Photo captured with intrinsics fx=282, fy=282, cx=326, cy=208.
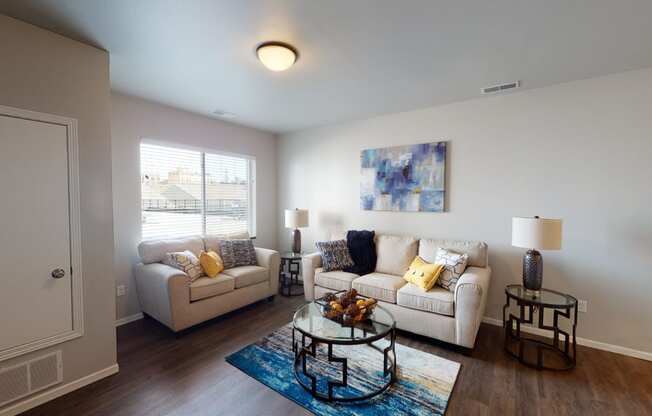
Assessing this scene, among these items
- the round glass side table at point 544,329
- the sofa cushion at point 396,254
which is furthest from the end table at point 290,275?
the round glass side table at point 544,329

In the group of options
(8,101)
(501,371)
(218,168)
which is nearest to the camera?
(8,101)

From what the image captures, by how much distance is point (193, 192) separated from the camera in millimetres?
3955

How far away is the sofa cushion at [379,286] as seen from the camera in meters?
2.99

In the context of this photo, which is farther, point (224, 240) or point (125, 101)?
point (224, 240)

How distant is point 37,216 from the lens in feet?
6.42

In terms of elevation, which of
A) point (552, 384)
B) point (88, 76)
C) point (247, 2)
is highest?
point (247, 2)

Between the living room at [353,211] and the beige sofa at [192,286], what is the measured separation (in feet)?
0.09

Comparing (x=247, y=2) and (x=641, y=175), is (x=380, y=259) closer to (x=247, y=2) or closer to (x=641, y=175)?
(x=641, y=175)

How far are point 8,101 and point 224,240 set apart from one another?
93.5 inches

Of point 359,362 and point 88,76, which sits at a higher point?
point 88,76

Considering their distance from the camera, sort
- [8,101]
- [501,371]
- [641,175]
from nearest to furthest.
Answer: [8,101], [501,371], [641,175]

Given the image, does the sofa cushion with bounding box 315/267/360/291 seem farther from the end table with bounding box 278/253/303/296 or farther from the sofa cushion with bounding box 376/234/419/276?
the end table with bounding box 278/253/303/296

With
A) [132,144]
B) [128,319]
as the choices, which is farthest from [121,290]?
[132,144]

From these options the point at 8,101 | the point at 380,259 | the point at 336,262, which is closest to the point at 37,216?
the point at 8,101
